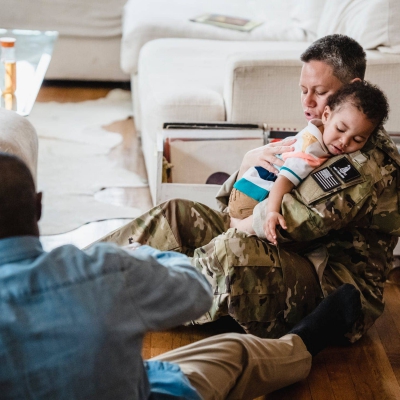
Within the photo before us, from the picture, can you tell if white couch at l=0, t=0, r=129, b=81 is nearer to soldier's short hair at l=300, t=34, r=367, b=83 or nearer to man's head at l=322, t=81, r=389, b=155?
soldier's short hair at l=300, t=34, r=367, b=83

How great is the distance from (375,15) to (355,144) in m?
0.97

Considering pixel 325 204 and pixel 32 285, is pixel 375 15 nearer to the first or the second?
pixel 325 204

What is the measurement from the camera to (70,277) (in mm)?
950

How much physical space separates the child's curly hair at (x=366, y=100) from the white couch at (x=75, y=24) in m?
2.63

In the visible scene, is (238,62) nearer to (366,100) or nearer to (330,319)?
(366,100)

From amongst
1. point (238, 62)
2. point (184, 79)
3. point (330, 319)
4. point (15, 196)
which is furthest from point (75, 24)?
point (15, 196)

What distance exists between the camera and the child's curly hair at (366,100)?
5.32 ft

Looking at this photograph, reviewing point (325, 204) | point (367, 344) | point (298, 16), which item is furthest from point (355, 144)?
point (298, 16)

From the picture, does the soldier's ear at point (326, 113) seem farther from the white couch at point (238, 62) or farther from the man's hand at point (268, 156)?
the white couch at point (238, 62)

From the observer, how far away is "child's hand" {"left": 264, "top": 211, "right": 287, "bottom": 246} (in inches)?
66.8

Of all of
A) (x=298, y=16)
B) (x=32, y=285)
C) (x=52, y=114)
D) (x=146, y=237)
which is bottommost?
(x=52, y=114)

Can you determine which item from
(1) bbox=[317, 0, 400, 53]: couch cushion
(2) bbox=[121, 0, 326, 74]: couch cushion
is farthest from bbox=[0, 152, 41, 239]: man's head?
(2) bbox=[121, 0, 326, 74]: couch cushion

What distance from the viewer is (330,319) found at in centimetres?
174

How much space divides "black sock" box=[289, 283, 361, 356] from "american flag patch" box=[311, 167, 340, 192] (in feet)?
0.96
